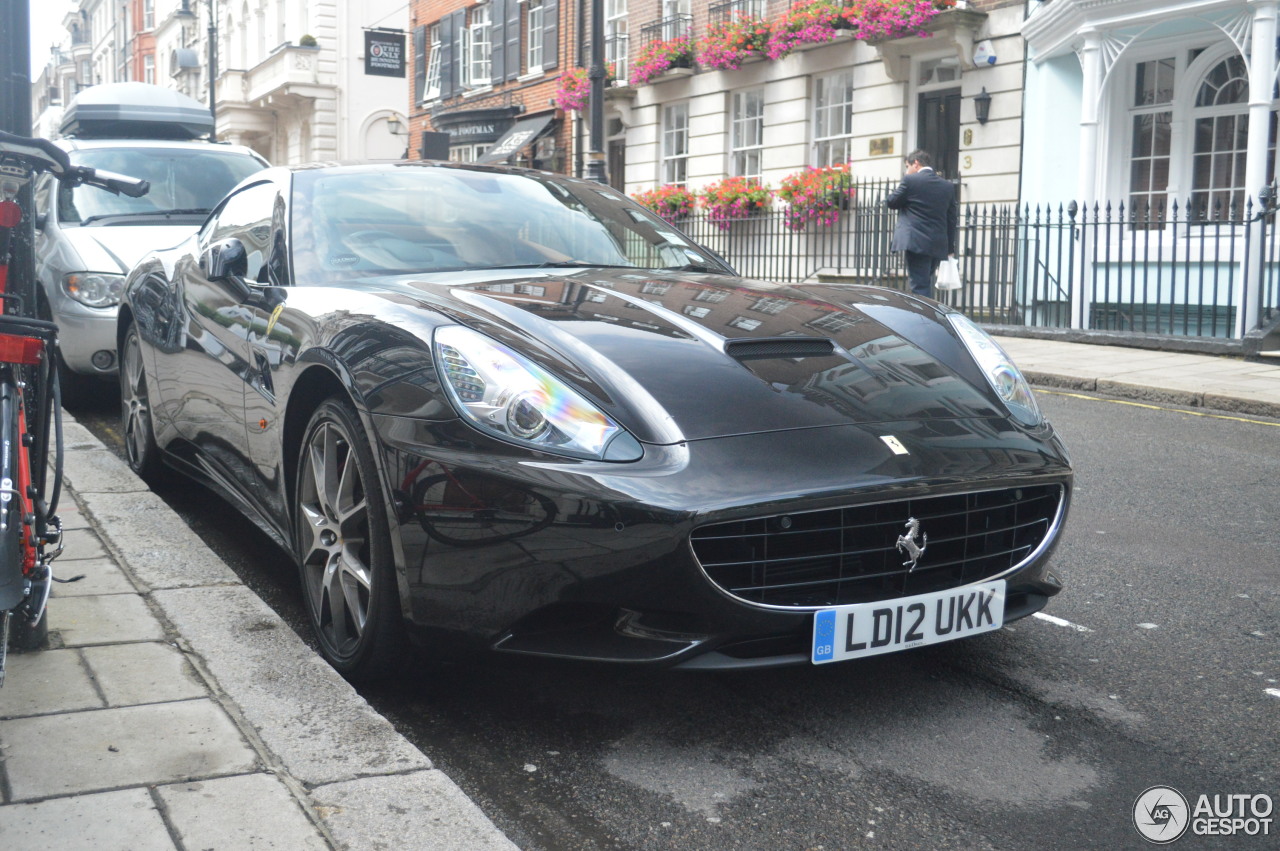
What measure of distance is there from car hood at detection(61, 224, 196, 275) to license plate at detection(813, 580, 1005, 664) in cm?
568

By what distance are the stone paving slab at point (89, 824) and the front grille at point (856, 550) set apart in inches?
45.2

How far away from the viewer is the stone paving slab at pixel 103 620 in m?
3.25

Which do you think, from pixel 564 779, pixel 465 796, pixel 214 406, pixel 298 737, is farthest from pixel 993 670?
pixel 214 406

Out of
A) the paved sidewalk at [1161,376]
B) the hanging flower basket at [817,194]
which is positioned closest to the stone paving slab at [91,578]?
the paved sidewalk at [1161,376]

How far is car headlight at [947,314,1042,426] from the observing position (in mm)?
3389

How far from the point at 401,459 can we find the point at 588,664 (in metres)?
0.63

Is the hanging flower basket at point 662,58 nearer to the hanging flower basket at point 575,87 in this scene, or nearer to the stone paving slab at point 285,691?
the hanging flower basket at point 575,87

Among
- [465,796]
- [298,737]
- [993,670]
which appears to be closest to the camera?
[465,796]

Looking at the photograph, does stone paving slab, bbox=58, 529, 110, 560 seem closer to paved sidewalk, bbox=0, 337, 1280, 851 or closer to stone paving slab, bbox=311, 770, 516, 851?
paved sidewalk, bbox=0, 337, 1280, 851

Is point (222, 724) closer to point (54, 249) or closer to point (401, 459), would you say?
point (401, 459)

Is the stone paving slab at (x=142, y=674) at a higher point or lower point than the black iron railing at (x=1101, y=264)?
lower

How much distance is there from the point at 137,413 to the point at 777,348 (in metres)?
3.37

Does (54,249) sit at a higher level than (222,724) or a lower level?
higher

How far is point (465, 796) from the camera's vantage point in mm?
2455
